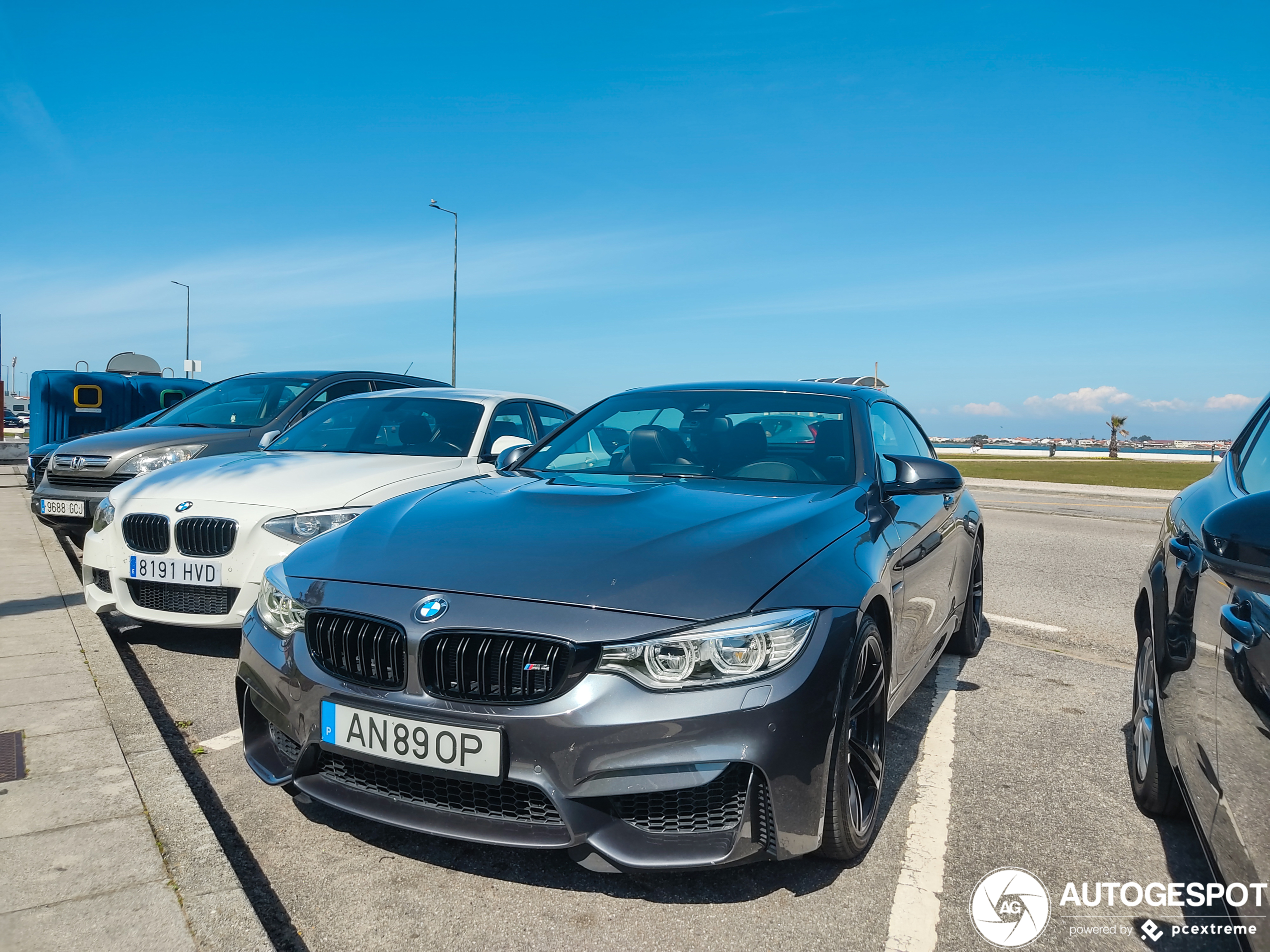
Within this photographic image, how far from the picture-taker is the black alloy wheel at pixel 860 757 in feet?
8.18

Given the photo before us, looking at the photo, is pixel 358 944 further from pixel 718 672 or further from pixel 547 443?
pixel 547 443

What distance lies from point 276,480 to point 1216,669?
450cm

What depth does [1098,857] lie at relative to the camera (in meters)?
2.82

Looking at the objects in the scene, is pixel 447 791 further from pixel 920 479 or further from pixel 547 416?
pixel 547 416

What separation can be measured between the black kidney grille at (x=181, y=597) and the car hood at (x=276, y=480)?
0.46m

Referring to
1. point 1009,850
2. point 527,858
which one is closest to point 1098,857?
point 1009,850

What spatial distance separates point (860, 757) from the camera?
275 cm

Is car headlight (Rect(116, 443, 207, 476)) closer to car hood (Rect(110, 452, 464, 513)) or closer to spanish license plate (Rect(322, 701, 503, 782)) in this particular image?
car hood (Rect(110, 452, 464, 513))

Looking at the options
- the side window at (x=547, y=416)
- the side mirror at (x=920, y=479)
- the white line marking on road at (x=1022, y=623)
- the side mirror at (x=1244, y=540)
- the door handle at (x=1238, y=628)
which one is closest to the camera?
the side mirror at (x=1244, y=540)

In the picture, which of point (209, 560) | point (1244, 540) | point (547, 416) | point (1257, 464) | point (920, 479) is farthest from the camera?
point (547, 416)

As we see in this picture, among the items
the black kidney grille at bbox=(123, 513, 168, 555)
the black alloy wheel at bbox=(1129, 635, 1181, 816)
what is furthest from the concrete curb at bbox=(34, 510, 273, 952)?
the black alloy wheel at bbox=(1129, 635, 1181, 816)

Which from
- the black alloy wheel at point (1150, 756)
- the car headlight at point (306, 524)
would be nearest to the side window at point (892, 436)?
the black alloy wheel at point (1150, 756)

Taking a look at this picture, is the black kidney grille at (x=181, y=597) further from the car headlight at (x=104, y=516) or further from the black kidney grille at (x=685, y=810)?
the black kidney grille at (x=685, y=810)

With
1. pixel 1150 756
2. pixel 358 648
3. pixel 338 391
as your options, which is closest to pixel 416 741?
pixel 358 648
